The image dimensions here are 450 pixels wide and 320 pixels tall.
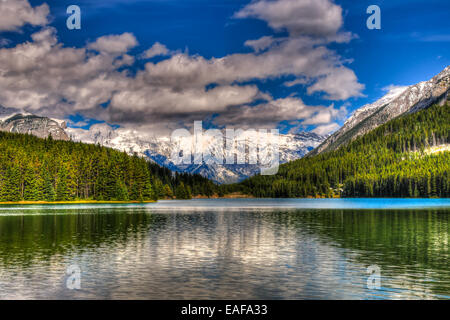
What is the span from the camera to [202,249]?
4878 cm

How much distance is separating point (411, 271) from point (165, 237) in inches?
1374

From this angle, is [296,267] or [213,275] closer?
[213,275]

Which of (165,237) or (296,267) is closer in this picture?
(296,267)

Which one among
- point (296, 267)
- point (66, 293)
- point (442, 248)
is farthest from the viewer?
point (442, 248)

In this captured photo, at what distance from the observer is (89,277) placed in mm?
32625

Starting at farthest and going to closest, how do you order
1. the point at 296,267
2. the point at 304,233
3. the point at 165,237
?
the point at 304,233, the point at 165,237, the point at 296,267
